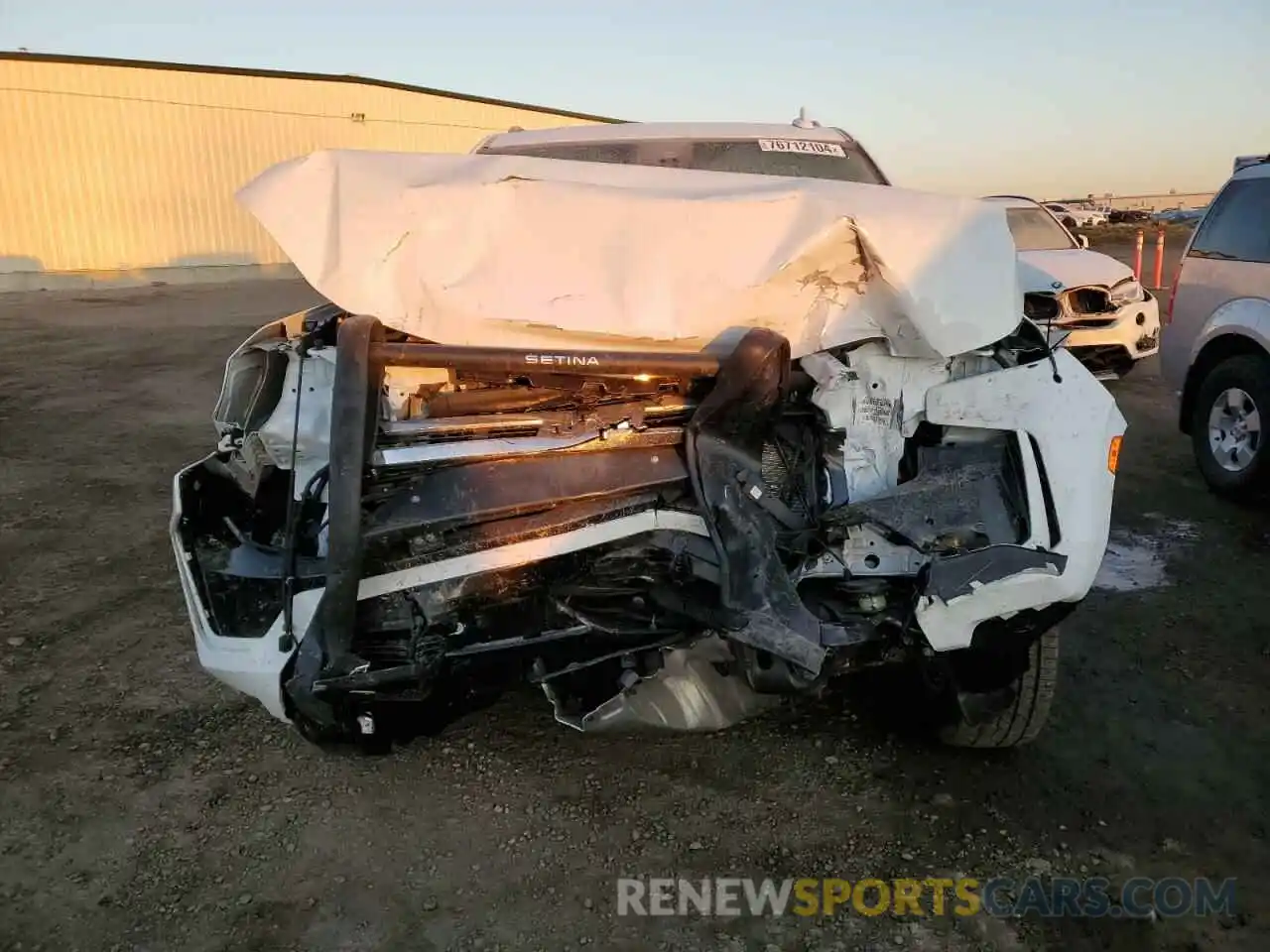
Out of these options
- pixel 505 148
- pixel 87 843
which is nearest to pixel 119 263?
pixel 505 148

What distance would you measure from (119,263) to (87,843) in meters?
22.2

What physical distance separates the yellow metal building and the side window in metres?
18.5

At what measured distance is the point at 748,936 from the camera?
2.44 metres

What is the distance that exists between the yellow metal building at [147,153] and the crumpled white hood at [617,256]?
788 inches

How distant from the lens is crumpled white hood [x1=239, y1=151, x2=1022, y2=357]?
8.40 feet

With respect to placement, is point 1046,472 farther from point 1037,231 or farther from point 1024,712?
point 1037,231

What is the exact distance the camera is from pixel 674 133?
4707 mm

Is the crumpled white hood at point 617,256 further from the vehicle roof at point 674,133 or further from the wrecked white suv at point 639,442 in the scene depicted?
the vehicle roof at point 674,133

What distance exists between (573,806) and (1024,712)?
1453 mm

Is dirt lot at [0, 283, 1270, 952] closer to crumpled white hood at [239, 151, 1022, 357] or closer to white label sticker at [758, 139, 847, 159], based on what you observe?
crumpled white hood at [239, 151, 1022, 357]

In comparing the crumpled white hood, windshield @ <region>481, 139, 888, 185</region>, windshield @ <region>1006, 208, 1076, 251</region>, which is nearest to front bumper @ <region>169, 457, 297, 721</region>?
the crumpled white hood

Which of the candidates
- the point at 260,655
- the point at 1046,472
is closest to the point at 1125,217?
the point at 1046,472

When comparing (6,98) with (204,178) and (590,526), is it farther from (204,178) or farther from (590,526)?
(590,526)

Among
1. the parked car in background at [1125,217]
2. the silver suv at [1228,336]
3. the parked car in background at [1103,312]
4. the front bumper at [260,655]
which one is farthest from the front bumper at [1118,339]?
the parked car in background at [1125,217]
